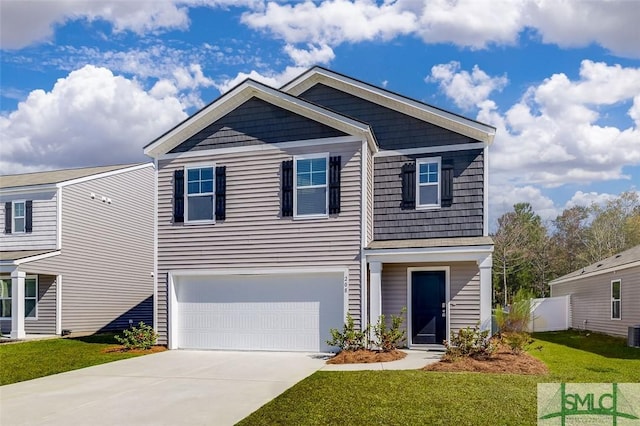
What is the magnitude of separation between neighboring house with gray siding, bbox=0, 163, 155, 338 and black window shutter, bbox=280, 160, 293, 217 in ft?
30.6

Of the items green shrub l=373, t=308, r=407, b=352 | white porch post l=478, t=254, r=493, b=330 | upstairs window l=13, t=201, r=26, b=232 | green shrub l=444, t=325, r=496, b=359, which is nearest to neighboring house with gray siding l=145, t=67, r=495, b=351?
white porch post l=478, t=254, r=493, b=330

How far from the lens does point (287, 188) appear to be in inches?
520

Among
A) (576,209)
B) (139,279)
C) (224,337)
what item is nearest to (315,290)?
(224,337)

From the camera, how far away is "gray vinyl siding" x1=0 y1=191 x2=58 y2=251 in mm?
18156

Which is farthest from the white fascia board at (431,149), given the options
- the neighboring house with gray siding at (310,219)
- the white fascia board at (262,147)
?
the white fascia board at (262,147)

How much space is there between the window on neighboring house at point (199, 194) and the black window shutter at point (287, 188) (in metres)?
1.99

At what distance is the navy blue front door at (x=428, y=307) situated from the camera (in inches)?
527

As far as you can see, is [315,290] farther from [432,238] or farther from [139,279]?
[139,279]

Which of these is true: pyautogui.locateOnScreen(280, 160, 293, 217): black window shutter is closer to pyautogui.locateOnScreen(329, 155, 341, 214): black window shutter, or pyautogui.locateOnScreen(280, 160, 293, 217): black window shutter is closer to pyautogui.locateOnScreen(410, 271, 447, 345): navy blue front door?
pyautogui.locateOnScreen(329, 155, 341, 214): black window shutter

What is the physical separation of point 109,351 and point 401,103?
989cm

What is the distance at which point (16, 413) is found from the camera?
7.12 metres

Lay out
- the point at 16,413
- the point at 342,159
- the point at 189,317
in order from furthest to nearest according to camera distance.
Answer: the point at 189,317, the point at 342,159, the point at 16,413

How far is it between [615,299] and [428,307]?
828 centimetres

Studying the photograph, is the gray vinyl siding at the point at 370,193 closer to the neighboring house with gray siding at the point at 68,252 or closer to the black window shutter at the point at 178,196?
the black window shutter at the point at 178,196
